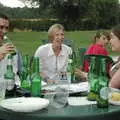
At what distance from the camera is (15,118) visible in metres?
2.15

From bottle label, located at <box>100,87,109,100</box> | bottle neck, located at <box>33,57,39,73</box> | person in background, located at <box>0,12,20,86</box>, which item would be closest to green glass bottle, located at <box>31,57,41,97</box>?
bottle neck, located at <box>33,57,39,73</box>

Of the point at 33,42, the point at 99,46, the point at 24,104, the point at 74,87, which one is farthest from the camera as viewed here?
the point at 33,42

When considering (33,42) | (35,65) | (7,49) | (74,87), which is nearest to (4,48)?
(7,49)

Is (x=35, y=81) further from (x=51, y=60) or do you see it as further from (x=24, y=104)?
(x=51, y=60)

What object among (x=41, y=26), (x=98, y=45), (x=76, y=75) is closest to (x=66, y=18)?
(x=41, y=26)

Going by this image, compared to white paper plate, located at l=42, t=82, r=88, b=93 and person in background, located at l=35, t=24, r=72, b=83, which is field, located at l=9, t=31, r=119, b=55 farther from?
white paper plate, located at l=42, t=82, r=88, b=93

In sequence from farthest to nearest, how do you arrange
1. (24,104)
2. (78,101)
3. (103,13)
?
1. (103,13)
2. (78,101)
3. (24,104)

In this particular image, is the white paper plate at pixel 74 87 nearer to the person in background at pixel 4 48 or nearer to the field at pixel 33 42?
the person in background at pixel 4 48

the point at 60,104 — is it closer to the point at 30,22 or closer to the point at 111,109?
the point at 111,109

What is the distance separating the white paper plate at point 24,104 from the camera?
7.04 feet

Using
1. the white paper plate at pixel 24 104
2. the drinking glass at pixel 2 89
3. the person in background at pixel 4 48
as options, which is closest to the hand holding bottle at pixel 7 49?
the person in background at pixel 4 48

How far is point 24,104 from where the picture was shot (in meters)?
2.16

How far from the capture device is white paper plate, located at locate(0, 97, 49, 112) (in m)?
2.14

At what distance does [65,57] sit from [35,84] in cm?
182
